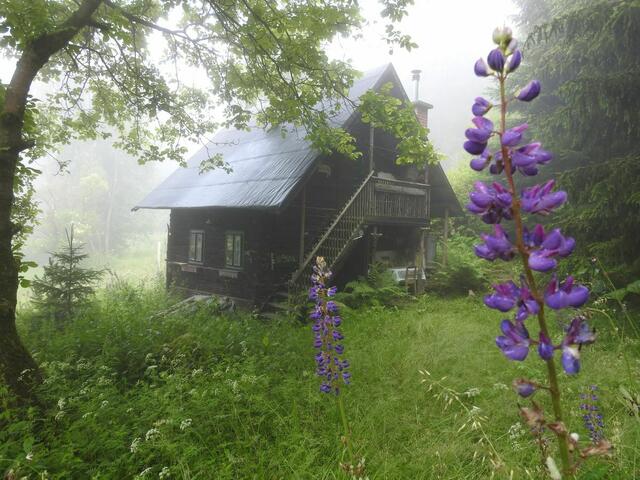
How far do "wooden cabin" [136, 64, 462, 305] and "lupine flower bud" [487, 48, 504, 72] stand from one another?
7.50m

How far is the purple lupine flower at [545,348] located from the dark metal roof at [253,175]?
7197 mm

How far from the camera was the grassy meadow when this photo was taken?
Answer: 304 cm

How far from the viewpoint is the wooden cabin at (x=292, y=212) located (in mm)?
10047

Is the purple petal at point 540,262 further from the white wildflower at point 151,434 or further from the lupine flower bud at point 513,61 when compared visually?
the white wildflower at point 151,434

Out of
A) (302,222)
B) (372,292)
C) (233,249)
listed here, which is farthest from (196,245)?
(372,292)

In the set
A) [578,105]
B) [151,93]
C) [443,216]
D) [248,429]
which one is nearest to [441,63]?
[443,216]

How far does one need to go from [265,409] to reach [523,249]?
3556 mm

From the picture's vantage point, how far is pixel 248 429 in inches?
147

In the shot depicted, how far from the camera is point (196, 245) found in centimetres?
1343

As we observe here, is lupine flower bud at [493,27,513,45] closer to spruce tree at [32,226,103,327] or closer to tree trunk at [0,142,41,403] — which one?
tree trunk at [0,142,41,403]

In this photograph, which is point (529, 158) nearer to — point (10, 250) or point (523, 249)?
point (523, 249)

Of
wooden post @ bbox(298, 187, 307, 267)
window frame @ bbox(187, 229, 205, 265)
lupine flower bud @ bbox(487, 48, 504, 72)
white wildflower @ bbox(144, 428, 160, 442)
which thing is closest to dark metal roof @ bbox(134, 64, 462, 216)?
wooden post @ bbox(298, 187, 307, 267)

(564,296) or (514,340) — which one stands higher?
(564,296)

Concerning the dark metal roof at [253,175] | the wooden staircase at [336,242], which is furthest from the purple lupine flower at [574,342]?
the wooden staircase at [336,242]
